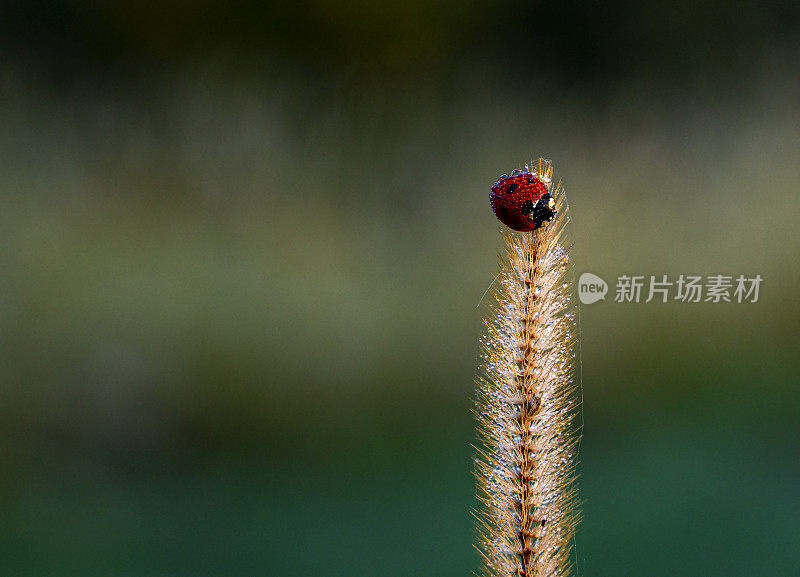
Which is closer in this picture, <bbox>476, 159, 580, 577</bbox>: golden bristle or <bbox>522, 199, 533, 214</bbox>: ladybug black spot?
<bbox>522, 199, 533, 214</bbox>: ladybug black spot

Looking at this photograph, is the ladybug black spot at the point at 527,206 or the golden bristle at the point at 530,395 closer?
the ladybug black spot at the point at 527,206

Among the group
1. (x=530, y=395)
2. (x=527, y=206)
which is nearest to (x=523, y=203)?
(x=527, y=206)

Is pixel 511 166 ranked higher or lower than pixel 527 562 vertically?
higher

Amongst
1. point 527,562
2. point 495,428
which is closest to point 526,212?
point 495,428

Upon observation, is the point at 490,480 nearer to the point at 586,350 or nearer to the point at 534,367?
the point at 534,367

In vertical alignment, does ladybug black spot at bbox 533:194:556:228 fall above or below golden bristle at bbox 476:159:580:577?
above
